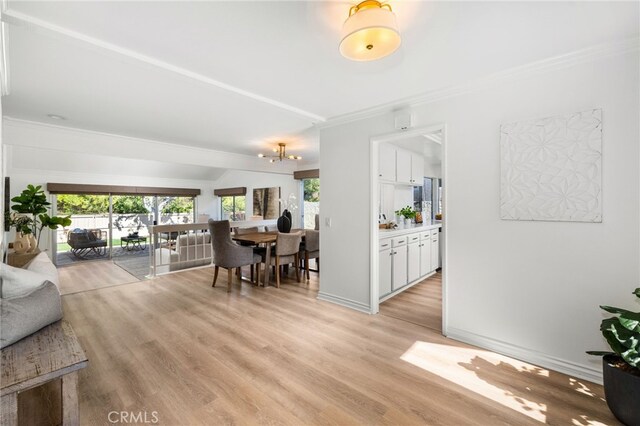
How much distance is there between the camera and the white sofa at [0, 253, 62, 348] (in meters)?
1.39

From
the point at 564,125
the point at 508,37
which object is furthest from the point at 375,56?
the point at 564,125

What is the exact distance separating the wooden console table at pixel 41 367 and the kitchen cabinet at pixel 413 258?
12.5 feet

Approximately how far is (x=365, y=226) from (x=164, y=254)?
596 centimetres

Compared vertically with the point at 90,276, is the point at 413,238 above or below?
above

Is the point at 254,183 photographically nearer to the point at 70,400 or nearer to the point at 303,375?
the point at 303,375

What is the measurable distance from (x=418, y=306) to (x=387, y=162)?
6.83 feet

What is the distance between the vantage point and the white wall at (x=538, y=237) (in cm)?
195

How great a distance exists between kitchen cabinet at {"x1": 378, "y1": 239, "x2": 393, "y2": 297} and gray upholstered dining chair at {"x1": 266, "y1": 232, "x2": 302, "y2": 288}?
60.0 inches

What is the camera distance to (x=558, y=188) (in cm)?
216

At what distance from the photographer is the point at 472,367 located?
2.22 metres

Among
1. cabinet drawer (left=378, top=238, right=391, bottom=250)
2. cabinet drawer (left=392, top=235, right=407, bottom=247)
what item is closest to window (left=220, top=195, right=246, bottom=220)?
cabinet drawer (left=392, top=235, right=407, bottom=247)

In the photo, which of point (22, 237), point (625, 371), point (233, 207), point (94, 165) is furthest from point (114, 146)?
point (233, 207)

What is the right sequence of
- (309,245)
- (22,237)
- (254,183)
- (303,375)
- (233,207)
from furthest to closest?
(233,207)
(254,183)
(309,245)
(22,237)
(303,375)

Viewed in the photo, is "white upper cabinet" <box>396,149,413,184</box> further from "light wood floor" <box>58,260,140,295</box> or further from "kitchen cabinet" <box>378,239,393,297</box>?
"light wood floor" <box>58,260,140,295</box>
